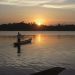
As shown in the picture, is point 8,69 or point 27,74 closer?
point 27,74

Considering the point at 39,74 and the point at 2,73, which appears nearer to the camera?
the point at 39,74

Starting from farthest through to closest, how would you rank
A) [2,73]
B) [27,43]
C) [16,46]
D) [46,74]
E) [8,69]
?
[27,43] < [16,46] < [8,69] < [2,73] < [46,74]

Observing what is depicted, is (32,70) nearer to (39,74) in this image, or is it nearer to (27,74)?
(27,74)

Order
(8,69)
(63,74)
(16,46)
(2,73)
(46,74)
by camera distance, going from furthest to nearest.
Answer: (16,46), (8,69), (2,73), (63,74), (46,74)

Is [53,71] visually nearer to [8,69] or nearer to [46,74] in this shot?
[46,74]

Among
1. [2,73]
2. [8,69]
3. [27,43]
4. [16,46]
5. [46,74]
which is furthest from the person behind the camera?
[27,43]

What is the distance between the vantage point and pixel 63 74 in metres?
24.2

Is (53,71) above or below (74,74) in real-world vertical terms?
above

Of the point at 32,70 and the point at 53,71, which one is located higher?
the point at 53,71

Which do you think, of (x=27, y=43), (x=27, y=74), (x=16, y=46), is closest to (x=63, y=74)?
(x=27, y=74)

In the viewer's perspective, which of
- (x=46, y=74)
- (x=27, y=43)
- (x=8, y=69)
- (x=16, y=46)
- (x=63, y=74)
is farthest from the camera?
(x=27, y=43)

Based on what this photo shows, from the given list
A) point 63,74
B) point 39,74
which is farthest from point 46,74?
point 63,74

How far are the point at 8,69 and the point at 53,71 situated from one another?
38.1ft

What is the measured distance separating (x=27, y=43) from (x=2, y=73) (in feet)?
168
